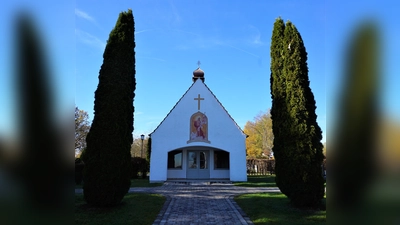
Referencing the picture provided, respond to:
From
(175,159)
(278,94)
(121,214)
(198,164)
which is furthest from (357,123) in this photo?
(175,159)

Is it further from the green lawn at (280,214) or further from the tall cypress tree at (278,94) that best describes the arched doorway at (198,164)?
the tall cypress tree at (278,94)

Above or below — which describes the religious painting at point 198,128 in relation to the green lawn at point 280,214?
above

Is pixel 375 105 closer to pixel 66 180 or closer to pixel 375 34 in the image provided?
pixel 375 34

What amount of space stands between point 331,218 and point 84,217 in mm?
7902

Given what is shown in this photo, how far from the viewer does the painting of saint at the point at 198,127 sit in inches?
913

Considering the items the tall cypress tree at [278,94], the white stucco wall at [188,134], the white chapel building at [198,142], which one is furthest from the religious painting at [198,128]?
the tall cypress tree at [278,94]

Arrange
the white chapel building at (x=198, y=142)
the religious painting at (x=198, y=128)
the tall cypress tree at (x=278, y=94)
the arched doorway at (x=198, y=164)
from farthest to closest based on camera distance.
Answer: the arched doorway at (x=198, y=164) → the religious painting at (x=198, y=128) → the white chapel building at (x=198, y=142) → the tall cypress tree at (x=278, y=94)

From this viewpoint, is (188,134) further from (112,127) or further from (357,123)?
(357,123)

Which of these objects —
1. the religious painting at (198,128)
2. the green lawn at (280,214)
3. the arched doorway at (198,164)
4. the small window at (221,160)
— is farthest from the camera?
the small window at (221,160)

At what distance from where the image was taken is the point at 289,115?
959 centimetres

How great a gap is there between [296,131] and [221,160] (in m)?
15.2

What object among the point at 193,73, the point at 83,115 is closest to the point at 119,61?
the point at 193,73

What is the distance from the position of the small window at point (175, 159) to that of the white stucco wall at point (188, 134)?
411 millimetres

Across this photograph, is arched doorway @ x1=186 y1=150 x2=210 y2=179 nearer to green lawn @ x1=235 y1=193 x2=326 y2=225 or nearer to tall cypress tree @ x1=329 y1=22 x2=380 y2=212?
green lawn @ x1=235 y1=193 x2=326 y2=225
